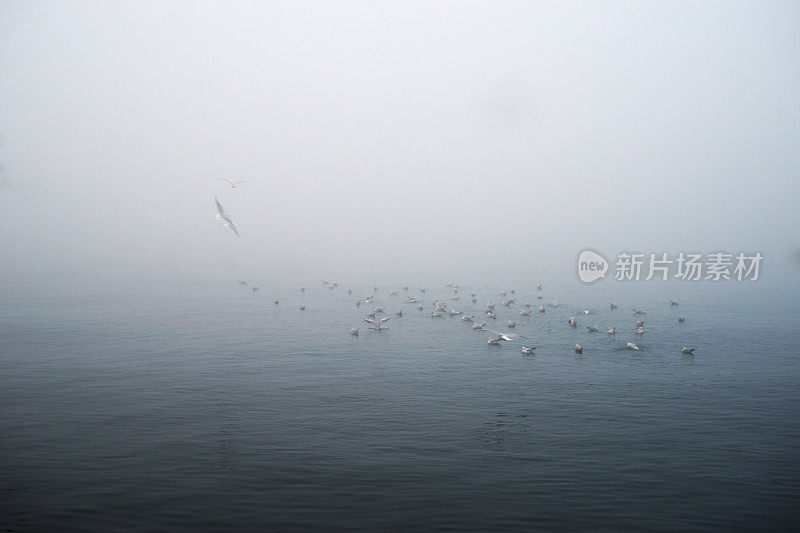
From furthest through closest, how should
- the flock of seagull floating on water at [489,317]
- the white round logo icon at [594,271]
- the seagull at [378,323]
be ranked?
the white round logo icon at [594,271], the seagull at [378,323], the flock of seagull floating on water at [489,317]

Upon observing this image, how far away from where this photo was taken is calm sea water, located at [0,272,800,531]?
25578mm

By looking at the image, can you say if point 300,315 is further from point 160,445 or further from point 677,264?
point 677,264

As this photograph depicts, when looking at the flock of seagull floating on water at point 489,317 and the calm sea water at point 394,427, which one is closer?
the calm sea water at point 394,427

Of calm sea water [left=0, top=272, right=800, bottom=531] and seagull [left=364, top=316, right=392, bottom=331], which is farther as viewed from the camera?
seagull [left=364, top=316, right=392, bottom=331]

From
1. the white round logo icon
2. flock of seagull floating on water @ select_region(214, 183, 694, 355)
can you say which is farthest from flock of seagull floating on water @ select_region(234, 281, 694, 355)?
the white round logo icon

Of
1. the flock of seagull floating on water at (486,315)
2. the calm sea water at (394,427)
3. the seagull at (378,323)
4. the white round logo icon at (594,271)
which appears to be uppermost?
the white round logo icon at (594,271)

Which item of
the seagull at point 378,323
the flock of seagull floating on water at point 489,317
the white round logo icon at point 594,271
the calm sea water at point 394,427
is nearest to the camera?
the calm sea water at point 394,427

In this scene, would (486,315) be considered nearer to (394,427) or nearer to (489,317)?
(489,317)

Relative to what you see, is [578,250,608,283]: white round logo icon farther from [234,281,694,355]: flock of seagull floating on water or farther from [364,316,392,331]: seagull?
[364,316,392,331]: seagull

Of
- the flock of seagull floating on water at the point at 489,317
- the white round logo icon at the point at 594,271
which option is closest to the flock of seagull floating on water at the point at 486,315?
the flock of seagull floating on water at the point at 489,317

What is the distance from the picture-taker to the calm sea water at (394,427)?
83.9ft

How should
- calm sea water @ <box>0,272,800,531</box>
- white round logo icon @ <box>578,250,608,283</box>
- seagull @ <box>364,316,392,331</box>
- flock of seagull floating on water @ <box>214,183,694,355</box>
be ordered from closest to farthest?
calm sea water @ <box>0,272,800,531</box> < flock of seagull floating on water @ <box>214,183,694,355</box> < seagull @ <box>364,316,392,331</box> < white round logo icon @ <box>578,250,608,283</box>

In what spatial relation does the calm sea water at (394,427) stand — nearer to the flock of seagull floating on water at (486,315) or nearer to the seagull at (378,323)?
the flock of seagull floating on water at (486,315)

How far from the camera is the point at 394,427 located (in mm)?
35688
